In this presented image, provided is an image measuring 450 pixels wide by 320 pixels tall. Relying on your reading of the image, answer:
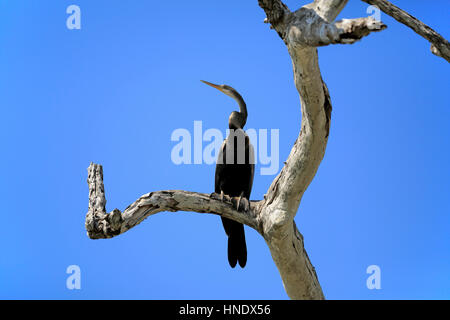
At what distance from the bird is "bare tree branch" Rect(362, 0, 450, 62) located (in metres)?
1.52

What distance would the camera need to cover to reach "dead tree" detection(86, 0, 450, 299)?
255 cm

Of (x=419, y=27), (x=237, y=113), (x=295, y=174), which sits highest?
(x=419, y=27)

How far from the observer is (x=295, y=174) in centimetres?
328

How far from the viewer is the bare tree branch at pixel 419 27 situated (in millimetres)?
3619

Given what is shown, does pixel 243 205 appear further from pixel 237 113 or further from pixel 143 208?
pixel 237 113

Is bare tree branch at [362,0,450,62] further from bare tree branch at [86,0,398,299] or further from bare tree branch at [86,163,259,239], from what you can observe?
bare tree branch at [86,163,259,239]

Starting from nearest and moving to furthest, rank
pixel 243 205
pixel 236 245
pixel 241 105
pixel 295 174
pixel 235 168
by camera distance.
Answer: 1. pixel 295 174
2. pixel 243 205
3. pixel 236 245
4. pixel 241 105
5. pixel 235 168

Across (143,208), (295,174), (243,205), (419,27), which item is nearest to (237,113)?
(243,205)

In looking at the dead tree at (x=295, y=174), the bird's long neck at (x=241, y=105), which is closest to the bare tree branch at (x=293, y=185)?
the dead tree at (x=295, y=174)

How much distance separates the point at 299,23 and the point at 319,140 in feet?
2.74

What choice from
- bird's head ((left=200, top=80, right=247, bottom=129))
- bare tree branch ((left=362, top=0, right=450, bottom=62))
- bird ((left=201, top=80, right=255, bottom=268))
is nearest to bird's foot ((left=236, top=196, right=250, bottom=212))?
bird ((left=201, top=80, right=255, bottom=268))

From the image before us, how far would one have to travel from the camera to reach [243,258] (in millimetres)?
4395

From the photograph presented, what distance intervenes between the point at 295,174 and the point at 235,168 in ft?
4.84
